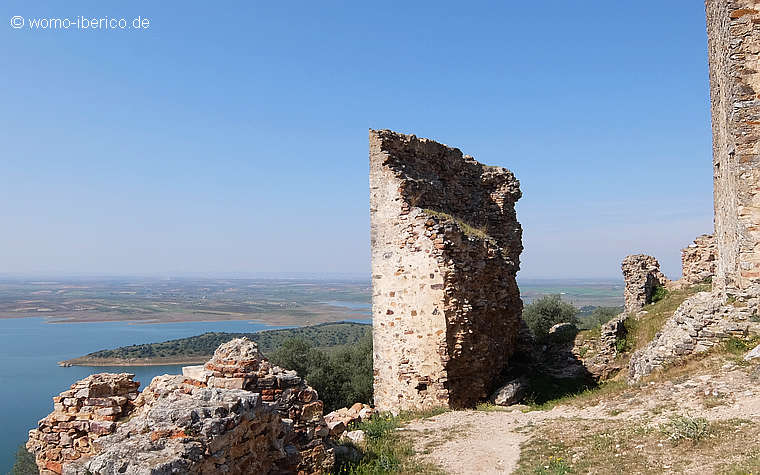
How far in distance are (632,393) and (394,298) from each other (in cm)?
523

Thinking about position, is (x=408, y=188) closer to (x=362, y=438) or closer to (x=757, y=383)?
(x=362, y=438)

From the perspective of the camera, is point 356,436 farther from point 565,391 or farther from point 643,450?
point 565,391

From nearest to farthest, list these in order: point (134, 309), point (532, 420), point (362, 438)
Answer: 1. point (362, 438)
2. point (532, 420)
3. point (134, 309)

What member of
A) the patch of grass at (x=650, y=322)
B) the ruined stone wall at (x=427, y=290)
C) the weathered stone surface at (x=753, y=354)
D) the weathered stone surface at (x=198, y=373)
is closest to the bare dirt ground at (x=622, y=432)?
the weathered stone surface at (x=753, y=354)

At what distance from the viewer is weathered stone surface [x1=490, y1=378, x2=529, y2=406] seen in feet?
36.6

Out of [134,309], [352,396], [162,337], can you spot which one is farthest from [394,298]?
[134,309]

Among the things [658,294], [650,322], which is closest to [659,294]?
[658,294]

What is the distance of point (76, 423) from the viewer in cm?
721

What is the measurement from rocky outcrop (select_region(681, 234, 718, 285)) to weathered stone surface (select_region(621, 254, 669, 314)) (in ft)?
2.80

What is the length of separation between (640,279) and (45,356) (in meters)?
54.5

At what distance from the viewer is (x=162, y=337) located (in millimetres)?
69000

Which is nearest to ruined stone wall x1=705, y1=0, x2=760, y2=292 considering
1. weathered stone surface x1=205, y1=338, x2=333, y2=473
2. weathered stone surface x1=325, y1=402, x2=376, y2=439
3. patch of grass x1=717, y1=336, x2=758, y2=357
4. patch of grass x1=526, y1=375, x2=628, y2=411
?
patch of grass x1=717, y1=336, x2=758, y2=357

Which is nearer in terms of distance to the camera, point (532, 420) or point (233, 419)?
point (233, 419)

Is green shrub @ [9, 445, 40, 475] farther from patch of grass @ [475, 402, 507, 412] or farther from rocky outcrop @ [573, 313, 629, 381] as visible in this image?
rocky outcrop @ [573, 313, 629, 381]
